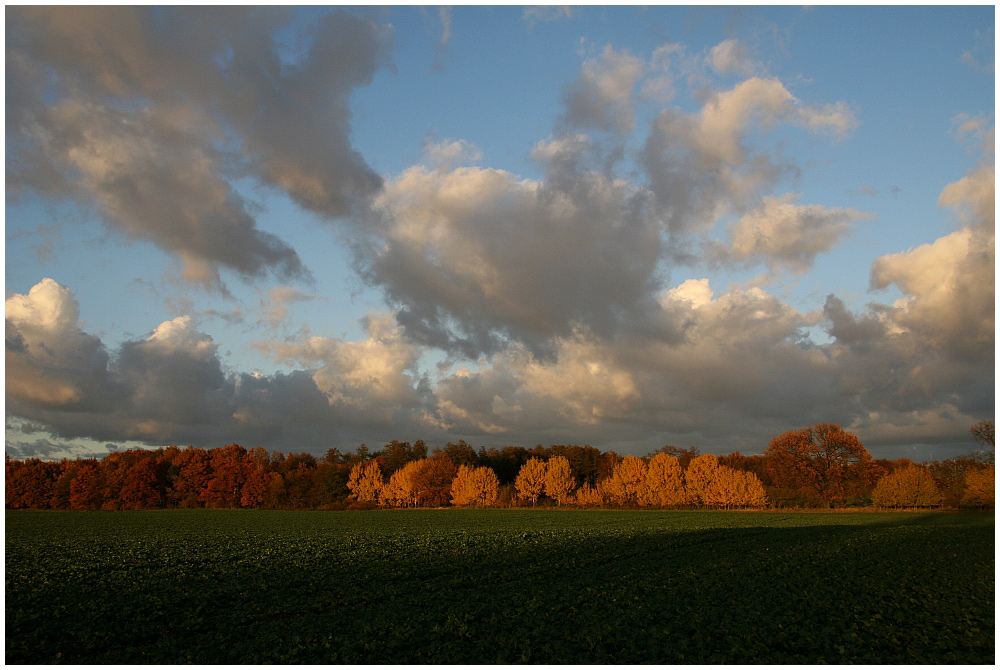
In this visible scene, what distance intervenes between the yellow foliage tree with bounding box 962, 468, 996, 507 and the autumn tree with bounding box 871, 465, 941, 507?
14.2ft

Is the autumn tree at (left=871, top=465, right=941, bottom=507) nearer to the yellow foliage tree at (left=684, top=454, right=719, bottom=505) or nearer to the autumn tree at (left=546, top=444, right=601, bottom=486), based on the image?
the yellow foliage tree at (left=684, top=454, right=719, bottom=505)

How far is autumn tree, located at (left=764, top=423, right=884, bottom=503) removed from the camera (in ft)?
310

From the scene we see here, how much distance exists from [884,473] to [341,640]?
→ 4428 inches

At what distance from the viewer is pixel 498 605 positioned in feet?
55.4

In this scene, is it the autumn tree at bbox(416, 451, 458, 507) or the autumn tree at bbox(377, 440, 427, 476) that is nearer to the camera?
the autumn tree at bbox(416, 451, 458, 507)

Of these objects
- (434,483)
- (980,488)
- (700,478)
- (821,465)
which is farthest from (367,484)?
(980,488)

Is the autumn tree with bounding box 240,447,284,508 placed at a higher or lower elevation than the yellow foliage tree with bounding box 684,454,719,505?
Result: lower

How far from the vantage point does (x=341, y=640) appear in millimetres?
13352

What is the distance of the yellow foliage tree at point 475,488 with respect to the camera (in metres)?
104

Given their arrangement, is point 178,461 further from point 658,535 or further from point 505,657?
point 505,657

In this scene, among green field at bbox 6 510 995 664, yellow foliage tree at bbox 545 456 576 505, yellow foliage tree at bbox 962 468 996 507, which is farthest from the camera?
yellow foliage tree at bbox 545 456 576 505

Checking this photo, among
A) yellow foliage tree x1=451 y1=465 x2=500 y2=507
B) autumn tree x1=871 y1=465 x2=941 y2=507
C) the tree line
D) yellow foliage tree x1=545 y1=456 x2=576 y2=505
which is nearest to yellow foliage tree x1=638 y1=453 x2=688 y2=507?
the tree line

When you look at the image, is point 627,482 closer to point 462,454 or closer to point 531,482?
point 531,482

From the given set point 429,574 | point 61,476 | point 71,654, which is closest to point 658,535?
point 429,574
